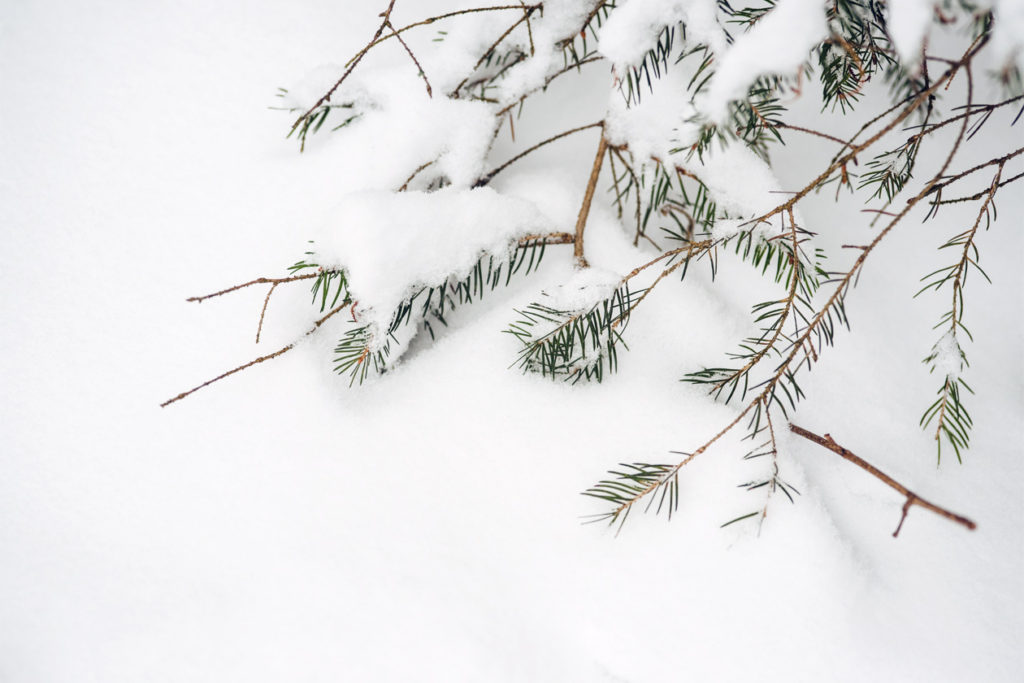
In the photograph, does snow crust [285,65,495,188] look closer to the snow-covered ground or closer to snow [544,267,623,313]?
the snow-covered ground

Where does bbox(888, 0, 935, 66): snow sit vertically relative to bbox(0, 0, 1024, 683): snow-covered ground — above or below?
above

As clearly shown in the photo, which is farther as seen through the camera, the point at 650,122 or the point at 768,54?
the point at 650,122

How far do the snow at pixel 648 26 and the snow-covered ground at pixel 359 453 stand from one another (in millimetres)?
231

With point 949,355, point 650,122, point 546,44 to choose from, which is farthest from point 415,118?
point 949,355

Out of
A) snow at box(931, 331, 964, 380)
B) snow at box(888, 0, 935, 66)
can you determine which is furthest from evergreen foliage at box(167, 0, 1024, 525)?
snow at box(888, 0, 935, 66)

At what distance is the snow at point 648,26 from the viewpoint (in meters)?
0.55

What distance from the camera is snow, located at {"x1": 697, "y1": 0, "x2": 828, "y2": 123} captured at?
40 cm

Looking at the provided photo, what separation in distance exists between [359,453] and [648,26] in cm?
55

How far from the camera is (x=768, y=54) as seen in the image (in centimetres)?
40

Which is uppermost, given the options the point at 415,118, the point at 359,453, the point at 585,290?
the point at 415,118

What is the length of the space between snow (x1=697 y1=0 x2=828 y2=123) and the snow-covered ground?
340 millimetres

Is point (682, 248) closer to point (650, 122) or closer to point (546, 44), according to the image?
point (650, 122)

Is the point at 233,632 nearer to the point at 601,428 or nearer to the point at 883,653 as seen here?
the point at 601,428

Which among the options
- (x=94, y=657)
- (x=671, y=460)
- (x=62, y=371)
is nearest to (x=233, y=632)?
(x=94, y=657)
